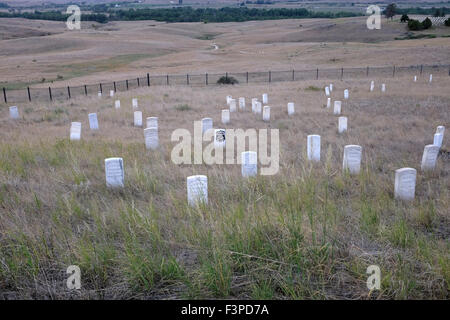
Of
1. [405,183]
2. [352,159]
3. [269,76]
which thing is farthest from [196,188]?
[269,76]

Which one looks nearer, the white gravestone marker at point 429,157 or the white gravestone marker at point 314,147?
the white gravestone marker at point 429,157

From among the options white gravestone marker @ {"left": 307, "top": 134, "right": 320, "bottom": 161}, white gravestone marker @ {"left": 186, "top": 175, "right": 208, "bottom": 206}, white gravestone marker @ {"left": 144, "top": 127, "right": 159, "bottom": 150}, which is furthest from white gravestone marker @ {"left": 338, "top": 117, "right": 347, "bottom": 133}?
white gravestone marker @ {"left": 186, "top": 175, "right": 208, "bottom": 206}

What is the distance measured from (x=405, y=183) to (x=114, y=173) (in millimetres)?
4216

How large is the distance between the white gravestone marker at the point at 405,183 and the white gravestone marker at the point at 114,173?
13.2 ft

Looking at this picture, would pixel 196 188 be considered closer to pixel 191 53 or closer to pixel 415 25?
pixel 191 53

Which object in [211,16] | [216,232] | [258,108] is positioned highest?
[211,16]

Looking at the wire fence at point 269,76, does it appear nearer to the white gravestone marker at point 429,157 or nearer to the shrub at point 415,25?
the white gravestone marker at point 429,157

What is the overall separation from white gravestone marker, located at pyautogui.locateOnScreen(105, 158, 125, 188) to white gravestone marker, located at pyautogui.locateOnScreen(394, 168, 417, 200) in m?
4.02

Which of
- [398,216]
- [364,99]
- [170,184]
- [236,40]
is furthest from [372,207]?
[236,40]

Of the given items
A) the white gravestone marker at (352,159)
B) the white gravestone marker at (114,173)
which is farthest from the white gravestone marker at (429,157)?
the white gravestone marker at (114,173)

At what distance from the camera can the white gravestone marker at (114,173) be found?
19.9ft

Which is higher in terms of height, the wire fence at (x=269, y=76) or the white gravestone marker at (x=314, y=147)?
the white gravestone marker at (x=314, y=147)

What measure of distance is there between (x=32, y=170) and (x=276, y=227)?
16.5 feet

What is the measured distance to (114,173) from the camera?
19.9 feet
